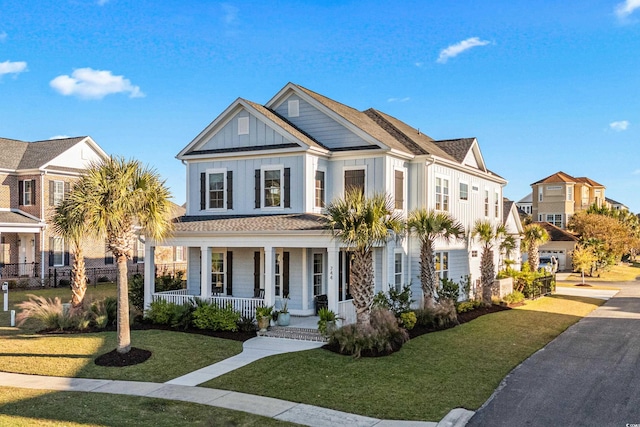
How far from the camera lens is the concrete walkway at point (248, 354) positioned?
1397 centimetres

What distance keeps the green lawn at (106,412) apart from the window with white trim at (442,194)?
16.2 metres

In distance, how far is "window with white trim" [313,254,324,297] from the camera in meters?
22.3

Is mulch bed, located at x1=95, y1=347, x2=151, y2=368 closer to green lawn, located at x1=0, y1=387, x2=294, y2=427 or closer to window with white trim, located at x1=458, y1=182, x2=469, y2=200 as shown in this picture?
green lawn, located at x1=0, y1=387, x2=294, y2=427

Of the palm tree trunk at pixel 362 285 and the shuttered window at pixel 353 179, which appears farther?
the shuttered window at pixel 353 179

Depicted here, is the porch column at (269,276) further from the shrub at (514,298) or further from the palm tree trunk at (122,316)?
the shrub at (514,298)

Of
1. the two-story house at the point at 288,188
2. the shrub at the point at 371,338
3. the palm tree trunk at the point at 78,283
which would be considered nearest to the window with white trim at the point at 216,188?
the two-story house at the point at 288,188

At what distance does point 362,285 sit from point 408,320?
10.9 feet

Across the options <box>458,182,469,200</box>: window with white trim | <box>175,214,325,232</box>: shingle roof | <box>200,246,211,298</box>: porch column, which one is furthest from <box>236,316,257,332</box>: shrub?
<box>458,182,469,200</box>: window with white trim

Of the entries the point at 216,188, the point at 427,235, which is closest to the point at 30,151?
the point at 216,188

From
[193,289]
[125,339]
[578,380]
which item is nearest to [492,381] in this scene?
[578,380]

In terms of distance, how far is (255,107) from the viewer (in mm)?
23531

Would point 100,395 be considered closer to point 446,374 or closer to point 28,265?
point 446,374

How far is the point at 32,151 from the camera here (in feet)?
130

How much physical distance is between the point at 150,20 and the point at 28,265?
2204 centimetres
